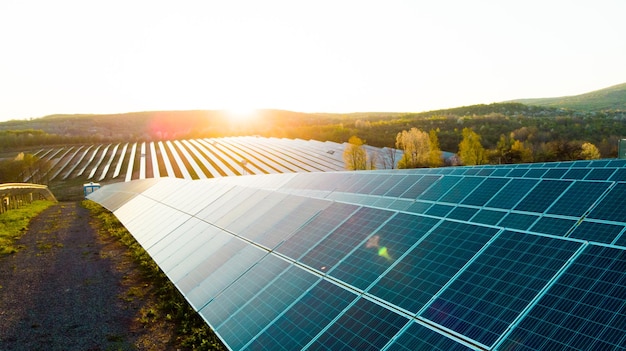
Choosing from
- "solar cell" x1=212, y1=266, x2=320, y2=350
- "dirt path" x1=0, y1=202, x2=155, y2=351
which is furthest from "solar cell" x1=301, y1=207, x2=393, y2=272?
"dirt path" x1=0, y1=202, x2=155, y2=351

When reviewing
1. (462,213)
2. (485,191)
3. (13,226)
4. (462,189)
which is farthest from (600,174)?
(13,226)

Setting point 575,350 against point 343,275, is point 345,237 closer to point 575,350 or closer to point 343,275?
point 343,275

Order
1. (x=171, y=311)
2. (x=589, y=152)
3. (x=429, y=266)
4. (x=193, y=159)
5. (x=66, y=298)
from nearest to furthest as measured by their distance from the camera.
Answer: (x=429, y=266) < (x=171, y=311) < (x=66, y=298) < (x=589, y=152) < (x=193, y=159)

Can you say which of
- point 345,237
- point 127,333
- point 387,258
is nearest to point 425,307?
point 387,258

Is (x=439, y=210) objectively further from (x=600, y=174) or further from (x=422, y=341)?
(x=422, y=341)

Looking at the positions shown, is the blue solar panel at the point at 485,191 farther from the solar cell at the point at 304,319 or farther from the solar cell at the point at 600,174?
the solar cell at the point at 304,319

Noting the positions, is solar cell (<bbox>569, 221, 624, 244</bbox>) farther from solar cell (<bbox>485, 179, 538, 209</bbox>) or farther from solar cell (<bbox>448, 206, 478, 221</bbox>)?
solar cell (<bbox>448, 206, 478, 221</bbox>)
